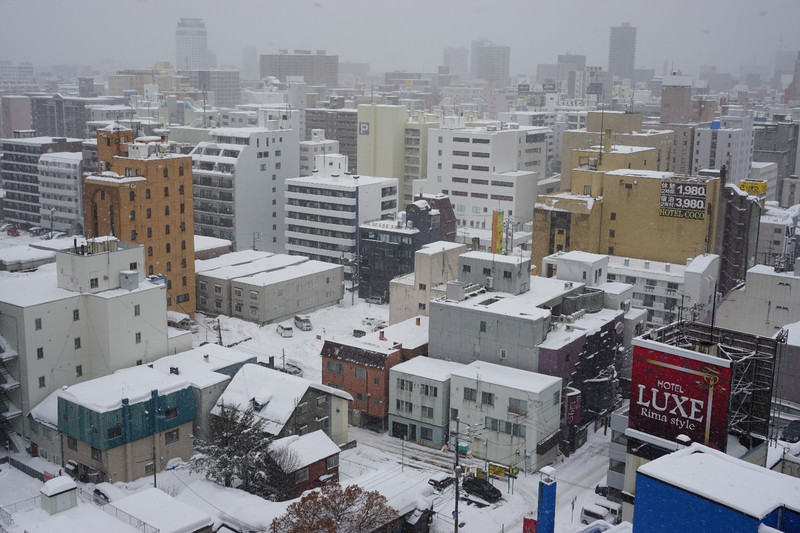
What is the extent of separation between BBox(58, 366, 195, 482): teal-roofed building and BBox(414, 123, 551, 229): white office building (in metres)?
53.4

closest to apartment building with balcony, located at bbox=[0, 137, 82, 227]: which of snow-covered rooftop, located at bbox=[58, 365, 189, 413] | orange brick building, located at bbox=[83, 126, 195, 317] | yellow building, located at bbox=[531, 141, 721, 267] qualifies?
orange brick building, located at bbox=[83, 126, 195, 317]

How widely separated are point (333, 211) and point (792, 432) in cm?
4181

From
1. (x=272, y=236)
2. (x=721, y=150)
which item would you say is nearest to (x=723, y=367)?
(x=272, y=236)

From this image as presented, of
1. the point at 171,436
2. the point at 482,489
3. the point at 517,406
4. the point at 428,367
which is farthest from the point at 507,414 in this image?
the point at 171,436

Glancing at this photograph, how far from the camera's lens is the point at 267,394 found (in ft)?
127

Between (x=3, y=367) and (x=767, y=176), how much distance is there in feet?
346

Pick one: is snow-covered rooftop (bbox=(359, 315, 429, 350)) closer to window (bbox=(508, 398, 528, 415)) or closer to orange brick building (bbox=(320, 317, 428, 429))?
orange brick building (bbox=(320, 317, 428, 429))

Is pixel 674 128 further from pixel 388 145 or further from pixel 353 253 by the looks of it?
pixel 353 253

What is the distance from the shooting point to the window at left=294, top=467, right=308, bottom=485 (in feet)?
112

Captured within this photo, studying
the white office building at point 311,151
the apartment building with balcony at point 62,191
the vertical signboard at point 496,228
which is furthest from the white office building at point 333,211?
the apartment building with balcony at point 62,191

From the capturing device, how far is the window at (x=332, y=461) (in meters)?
35.6

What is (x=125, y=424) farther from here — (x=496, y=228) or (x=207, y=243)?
(x=207, y=243)

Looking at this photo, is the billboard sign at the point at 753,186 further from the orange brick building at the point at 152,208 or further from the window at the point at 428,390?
the orange brick building at the point at 152,208

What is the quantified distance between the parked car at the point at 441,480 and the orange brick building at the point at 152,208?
27979 millimetres
